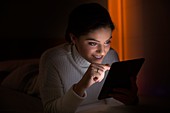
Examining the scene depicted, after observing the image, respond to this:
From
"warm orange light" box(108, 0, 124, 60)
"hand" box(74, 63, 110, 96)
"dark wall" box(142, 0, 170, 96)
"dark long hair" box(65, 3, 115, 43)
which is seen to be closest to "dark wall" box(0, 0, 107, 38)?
"warm orange light" box(108, 0, 124, 60)

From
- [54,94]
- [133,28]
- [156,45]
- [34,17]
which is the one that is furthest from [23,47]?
[54,94]

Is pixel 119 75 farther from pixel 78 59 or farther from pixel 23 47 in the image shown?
pixel 23 47

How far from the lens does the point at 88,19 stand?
1.05m

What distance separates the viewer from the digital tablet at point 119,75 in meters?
1.06

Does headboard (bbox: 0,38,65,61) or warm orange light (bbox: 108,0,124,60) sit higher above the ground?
warm orange light (bbox: 108,0,124,60)

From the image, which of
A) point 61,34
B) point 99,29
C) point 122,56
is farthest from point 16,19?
point 99,29

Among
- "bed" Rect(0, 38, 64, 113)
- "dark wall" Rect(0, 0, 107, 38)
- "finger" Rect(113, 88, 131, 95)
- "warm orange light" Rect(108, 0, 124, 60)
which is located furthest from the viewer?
"dark wall" Rect(0, 0, 107, 38)

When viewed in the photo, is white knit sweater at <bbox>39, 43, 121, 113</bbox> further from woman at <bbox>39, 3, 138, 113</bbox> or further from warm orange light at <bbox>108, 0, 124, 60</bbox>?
warm orange light at <bbox>108, 0, 124, 60</bbox>

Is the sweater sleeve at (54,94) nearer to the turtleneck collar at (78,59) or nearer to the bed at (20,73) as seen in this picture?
the turtleneck collar at (78,59)

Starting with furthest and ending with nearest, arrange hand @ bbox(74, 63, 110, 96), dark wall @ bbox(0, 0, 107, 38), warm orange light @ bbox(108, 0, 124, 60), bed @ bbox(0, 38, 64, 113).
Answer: dark wall @ bbox(0, 0, 107, 38) → warm orange light @ bbox(108, 0, 124, 60) → bed @ bbox(0, 38, 64, 113) → hand @ bbox(74, 63, 110, 96)

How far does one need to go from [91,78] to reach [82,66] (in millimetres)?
265

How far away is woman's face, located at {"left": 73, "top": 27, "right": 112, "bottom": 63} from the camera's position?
40.8 inches

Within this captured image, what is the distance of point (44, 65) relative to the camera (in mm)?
1182

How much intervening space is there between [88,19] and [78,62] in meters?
0.25
